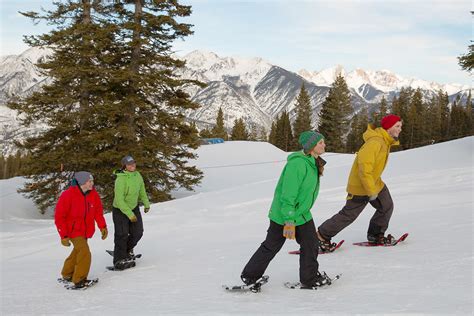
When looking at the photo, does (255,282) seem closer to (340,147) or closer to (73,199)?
(73,199)

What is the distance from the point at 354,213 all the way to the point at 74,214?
→ 409 cm

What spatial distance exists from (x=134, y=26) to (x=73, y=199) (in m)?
14.3

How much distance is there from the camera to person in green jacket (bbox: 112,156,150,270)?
6.74 metres

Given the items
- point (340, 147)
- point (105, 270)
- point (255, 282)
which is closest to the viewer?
point (255, 282)

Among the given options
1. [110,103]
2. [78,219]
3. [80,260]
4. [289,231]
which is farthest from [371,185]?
[110,103]

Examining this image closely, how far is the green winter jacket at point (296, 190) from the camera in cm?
438

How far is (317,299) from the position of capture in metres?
4.42

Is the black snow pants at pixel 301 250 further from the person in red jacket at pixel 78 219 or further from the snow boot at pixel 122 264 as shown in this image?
the snow boot at pixel 122 264

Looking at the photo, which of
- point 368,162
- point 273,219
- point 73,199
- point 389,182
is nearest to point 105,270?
point 73,199

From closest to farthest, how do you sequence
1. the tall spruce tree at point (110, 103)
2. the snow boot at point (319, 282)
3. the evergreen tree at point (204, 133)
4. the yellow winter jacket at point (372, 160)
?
the snow boot at point (319, 282) → the yellow winter jacket at point (372, 160) → the tall spruce tree at point (110, 103) → the evergreen tree at point (204, 133)

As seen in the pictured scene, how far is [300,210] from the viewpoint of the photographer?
179 inches

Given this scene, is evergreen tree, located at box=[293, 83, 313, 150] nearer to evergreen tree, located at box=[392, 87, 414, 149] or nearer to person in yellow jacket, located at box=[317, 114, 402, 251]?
evergreen tree, located at box=[392, 87, 414, 149]

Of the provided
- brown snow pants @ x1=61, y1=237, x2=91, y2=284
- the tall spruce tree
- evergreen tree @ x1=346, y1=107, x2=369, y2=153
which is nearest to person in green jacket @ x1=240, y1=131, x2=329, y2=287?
brown snow pants @ x1=61, y1=237, x2=91, y2=284

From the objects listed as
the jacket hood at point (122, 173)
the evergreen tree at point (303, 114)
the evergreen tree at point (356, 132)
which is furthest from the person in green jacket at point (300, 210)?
the evergreen tree at point (356, 132)
